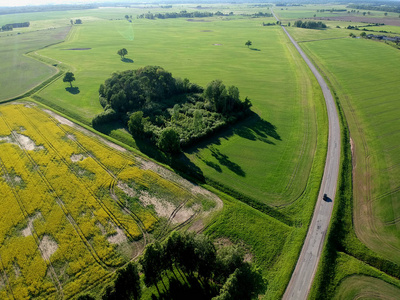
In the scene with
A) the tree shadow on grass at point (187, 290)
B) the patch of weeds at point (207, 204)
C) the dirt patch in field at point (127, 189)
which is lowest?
the tree shadow on grass at point (187, 290)

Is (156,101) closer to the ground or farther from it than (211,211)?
farther from it

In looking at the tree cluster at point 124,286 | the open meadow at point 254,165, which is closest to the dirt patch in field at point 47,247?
the open meadow at point 254,165

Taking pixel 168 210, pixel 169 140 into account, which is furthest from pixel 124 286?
pixel 169 140

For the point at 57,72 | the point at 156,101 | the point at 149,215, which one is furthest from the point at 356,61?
the point at 57,72

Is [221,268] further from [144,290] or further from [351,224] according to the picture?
[351,224]

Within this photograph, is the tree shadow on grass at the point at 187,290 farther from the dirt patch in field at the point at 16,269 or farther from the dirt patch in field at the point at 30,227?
the dirt patch in field at the point at 30,227

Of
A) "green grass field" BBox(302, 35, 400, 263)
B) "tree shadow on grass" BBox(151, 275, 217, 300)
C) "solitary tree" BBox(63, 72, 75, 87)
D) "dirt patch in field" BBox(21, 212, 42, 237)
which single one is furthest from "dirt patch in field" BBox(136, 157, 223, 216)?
"solitary tree" BBox(63, 72, 75, 87)

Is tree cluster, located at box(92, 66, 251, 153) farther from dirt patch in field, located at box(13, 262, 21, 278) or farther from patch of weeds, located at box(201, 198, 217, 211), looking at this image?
dirt patch in field, located at box(13, 262, 21, 278)

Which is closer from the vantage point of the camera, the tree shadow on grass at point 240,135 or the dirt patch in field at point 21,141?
the tree shadow on grass at point 240,135
